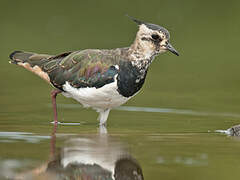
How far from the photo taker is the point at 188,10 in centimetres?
2317

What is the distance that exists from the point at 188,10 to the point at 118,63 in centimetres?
1244

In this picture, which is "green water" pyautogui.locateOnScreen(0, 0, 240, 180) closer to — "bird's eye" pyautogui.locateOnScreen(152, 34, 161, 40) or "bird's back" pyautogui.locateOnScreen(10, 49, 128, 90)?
"bird's back" pyautogui.locateOnScreen(10, 49, 128, 90)

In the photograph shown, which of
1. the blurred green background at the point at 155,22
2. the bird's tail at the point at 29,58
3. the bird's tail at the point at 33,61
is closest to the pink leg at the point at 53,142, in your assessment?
the bird's tail at the point at 33,61

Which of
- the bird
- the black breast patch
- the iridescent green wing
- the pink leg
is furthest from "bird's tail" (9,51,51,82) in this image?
the black breast patch

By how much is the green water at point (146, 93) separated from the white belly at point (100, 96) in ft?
1.29

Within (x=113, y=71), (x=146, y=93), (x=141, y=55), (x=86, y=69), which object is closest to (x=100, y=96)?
(x=113, y=71)

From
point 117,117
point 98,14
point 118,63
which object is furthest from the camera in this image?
point 98,14

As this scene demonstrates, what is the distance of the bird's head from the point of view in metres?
11.1

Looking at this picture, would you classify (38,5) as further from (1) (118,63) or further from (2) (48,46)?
(1) (118,63)

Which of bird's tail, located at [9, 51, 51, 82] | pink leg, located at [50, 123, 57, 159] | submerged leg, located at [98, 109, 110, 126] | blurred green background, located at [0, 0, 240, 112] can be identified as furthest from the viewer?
blurred green background, located at [0, 0, 240, 112]

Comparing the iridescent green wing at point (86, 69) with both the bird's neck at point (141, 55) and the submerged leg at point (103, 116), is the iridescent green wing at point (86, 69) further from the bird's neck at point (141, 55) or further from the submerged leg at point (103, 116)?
the submerged leg at point (103, 116)

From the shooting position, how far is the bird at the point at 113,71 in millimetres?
11000

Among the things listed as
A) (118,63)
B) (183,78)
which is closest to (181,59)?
(183,78)

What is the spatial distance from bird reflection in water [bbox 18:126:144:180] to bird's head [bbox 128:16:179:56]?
1848mm
